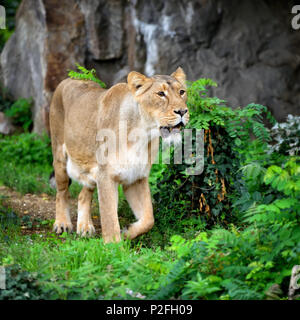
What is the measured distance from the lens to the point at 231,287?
3770 mm

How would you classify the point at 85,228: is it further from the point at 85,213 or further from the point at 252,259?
the point at 252,259

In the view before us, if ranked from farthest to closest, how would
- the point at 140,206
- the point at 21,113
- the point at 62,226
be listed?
the point at 21,113 → the point at 62,226 → the point at 140,206

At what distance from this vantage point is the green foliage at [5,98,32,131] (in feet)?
36.4

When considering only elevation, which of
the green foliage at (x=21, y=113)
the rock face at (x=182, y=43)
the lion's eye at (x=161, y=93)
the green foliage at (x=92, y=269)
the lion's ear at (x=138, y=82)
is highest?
the rock face at (x=182, y=43)

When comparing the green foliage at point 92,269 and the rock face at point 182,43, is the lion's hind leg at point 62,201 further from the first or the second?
the rock face at point 182,43

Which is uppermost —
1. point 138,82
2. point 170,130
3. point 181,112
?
Answer: point 138,82

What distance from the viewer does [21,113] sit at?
36.7ft

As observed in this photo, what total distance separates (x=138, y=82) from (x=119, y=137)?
60cm

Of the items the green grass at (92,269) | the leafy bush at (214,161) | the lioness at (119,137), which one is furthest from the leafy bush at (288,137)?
the green grass at (92,269)

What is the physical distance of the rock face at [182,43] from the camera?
9523 mm

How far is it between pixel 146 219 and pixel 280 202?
2223mm

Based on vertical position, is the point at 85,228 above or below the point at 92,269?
below

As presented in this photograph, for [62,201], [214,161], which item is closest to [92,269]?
[214,161]
